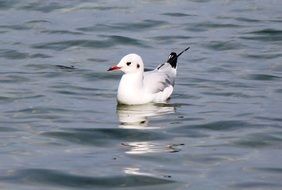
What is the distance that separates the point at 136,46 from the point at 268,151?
24.9 feet

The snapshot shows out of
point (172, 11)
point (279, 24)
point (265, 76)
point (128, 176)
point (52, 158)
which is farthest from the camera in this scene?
point (172, 11)

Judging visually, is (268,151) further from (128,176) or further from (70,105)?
(70,105)

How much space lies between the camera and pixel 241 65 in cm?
1617

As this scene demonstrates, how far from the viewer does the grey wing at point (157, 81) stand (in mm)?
13852

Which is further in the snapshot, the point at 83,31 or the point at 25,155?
the point at 83,31

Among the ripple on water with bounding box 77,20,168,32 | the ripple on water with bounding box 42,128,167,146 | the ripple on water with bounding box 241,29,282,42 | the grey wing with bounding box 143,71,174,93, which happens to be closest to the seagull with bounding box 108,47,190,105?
the grey wing with bounding box 143,71,174,93

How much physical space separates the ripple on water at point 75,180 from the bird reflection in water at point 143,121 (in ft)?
3.57

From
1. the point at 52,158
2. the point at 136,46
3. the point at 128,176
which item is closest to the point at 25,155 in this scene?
the point at 52,158

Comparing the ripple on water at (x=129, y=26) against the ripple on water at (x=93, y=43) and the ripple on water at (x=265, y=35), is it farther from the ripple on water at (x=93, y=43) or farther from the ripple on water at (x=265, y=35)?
the ripple on water at (x=265, y=35)

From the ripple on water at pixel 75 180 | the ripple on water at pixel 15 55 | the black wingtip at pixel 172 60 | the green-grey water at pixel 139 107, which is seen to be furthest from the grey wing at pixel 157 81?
the ripple on water at pixel 75 180

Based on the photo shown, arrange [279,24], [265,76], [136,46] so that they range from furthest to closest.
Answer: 1. [279,24]
2. [136,46]
3. [265,76]

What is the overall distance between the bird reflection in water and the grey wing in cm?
30

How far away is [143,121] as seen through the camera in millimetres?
12391

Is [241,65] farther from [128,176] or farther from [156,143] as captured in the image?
[128,176]
